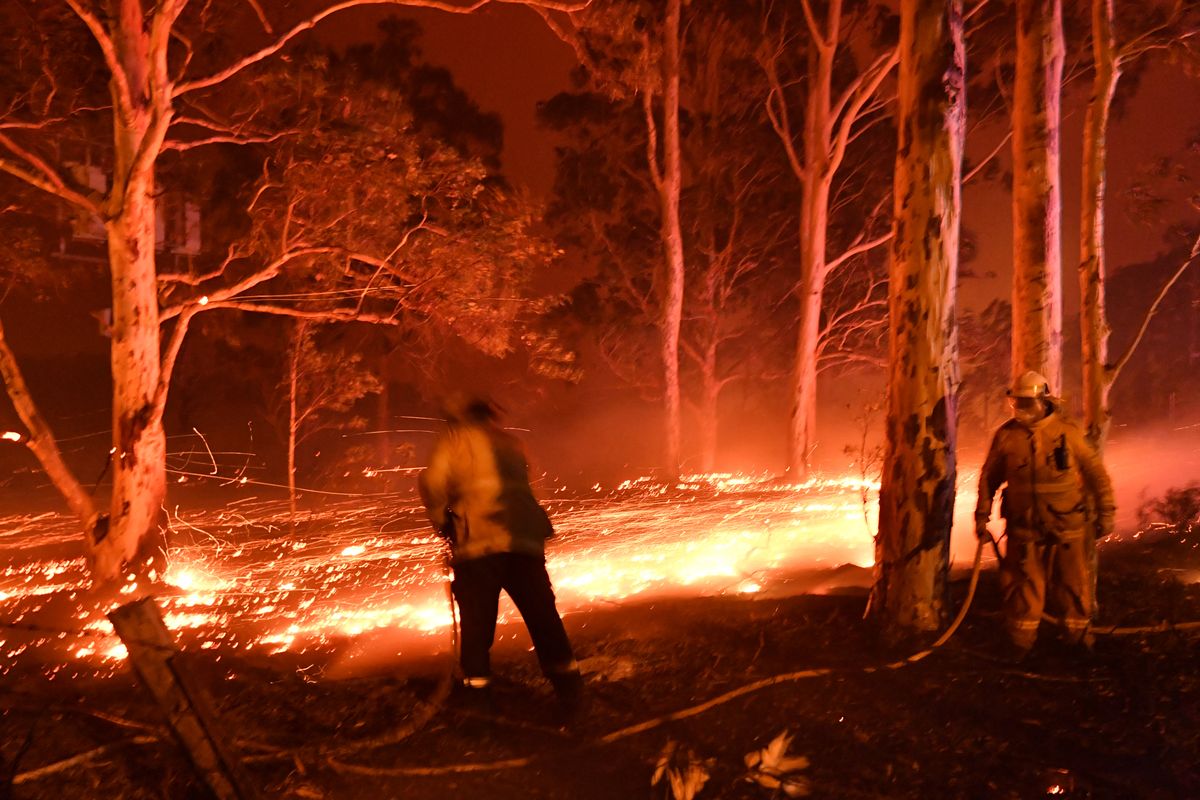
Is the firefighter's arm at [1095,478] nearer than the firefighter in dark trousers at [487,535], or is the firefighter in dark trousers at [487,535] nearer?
the firefighter in dark trousers at [487,535]

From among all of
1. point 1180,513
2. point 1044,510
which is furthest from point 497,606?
point 1180,513

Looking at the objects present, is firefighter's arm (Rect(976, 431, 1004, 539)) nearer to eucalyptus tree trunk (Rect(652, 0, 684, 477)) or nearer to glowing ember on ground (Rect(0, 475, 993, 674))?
glowing ember on ground (Rect(0, 475, 993, 674))

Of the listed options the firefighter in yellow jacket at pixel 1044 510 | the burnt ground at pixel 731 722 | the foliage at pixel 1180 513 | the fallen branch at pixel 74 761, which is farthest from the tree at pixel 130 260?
the foliage at pixel 1180 513

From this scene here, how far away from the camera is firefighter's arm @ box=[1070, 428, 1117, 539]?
5.80 meters

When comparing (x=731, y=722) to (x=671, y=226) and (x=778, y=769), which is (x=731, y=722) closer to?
(x=778, y=769)

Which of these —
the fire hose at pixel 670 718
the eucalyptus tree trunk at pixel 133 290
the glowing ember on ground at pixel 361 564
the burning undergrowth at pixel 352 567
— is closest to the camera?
the fire hose at pixel 670 718

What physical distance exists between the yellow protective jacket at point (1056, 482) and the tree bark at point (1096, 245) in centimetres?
285

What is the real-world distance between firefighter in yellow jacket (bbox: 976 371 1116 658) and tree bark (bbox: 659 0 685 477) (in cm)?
1612

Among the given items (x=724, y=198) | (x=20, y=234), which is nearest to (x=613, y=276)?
(x=724, y=198)

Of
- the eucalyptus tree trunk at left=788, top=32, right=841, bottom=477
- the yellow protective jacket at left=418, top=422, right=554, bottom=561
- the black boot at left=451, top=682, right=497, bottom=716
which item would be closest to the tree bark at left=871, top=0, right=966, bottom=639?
the yellow protective jacket at left=418, top=422, right=554, bottom=561

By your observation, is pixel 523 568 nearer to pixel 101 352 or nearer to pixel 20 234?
pixel 20 234

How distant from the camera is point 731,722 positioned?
5207mm

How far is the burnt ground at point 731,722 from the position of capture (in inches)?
177

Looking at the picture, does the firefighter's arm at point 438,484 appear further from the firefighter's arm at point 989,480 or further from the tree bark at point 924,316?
the firefighter's arm at point 989,480
